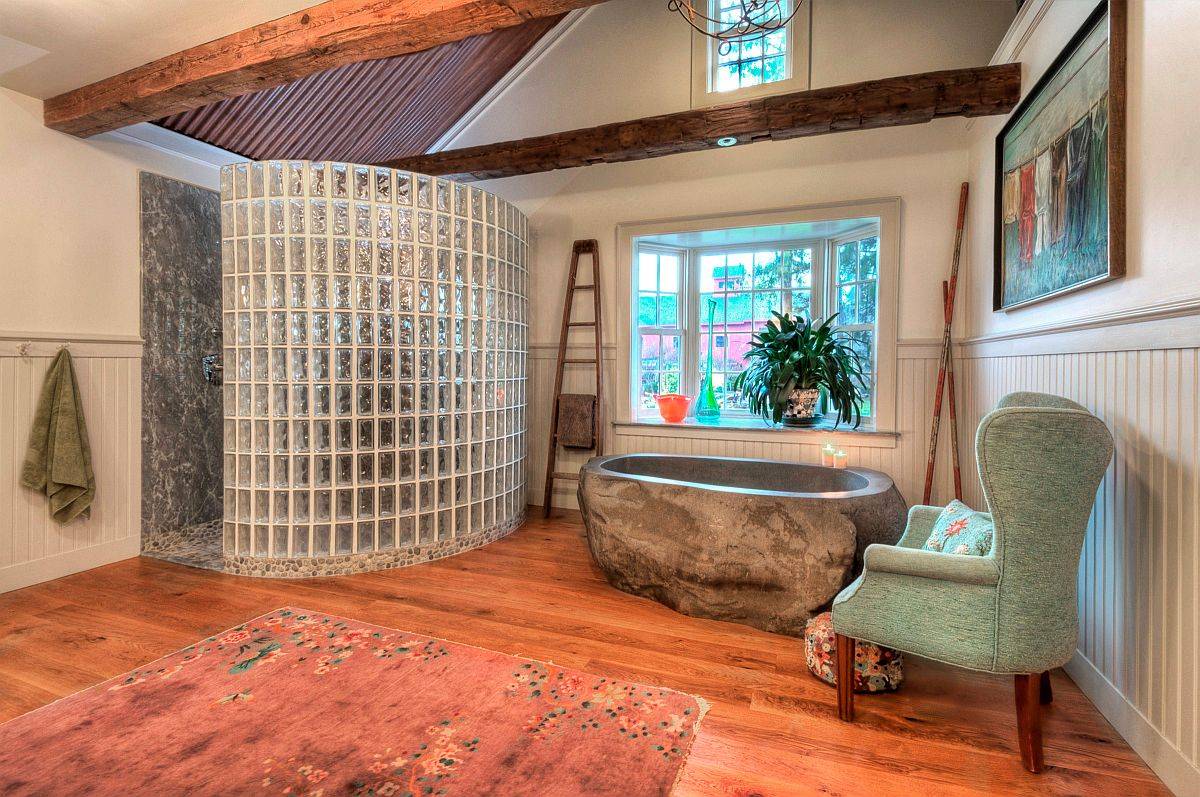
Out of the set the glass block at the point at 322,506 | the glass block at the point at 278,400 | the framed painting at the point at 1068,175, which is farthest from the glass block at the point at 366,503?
the framed painting at the point at 1068,175

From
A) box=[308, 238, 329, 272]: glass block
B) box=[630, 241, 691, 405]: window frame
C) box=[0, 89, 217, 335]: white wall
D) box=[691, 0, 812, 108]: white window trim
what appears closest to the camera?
box=[0, 89, 217, 335]: white wall

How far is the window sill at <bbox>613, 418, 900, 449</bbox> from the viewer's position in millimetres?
3752

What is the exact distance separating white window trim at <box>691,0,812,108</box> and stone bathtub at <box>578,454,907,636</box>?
2.64m

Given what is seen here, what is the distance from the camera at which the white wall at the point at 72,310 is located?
115 inches

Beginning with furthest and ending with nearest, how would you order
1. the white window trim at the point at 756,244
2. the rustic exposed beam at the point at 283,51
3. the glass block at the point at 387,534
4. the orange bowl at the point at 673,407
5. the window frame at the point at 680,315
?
1. the window frame at the point at 680,315
2. the orange bowl at the point at 673,407
3. the white window trim at the point at 756,244
4. the glass block at the point at 387,534
5. the rustic exposed beam at the point at 283,51

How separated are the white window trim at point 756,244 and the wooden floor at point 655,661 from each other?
4.59 ft

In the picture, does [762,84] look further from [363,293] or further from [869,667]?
[869,667]

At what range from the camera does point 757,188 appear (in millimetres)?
3979

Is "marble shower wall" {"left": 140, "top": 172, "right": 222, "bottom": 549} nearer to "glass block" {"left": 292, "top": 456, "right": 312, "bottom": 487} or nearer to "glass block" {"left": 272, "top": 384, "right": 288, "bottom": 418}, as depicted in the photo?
"glass block" {"left": 272, "top": 384, "right": 288, "bottom": 418}

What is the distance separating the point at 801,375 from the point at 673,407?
94cm

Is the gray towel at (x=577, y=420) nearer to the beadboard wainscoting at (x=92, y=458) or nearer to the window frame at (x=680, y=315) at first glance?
the window frame at (x=680, y=315)

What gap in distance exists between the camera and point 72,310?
10.4 feet

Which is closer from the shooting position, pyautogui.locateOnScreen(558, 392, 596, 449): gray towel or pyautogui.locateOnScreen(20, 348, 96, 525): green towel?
pyautogui.locateOnScreen(20, 348, 96, 525): green towel

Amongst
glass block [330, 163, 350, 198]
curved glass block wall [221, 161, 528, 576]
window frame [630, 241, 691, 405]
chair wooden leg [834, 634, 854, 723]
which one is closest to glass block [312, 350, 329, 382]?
curved glass block wall [221, 161, 528, 576]
